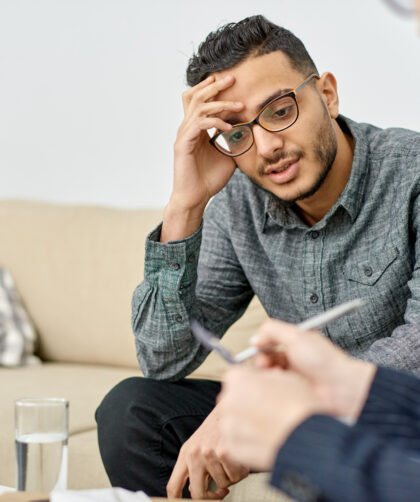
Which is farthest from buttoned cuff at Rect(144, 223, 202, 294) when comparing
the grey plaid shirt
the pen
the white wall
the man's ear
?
the white wall

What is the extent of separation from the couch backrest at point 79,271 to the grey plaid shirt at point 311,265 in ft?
2.30

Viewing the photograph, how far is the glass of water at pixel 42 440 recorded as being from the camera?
1.00 meters

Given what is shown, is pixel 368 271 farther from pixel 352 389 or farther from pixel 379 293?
pixel 352 389

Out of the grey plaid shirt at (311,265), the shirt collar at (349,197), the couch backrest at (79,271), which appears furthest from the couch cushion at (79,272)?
the shirt collar at (349,197)

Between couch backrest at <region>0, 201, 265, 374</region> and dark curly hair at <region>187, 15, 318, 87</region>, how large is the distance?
0.86 meters

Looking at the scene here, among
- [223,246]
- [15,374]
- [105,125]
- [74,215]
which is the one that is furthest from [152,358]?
[105,125]

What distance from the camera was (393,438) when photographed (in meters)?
0.73

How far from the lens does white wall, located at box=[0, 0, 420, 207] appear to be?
2312 mm

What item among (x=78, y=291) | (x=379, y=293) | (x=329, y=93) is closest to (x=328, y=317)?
(x=379, y=293)

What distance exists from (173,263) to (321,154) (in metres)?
0.40

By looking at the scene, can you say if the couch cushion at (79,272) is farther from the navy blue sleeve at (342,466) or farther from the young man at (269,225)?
the navy blue sleeve at (342,466)

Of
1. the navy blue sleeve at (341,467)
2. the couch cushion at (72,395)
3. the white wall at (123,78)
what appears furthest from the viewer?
the white wall at (123,78)

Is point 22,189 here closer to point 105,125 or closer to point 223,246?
point 105,125

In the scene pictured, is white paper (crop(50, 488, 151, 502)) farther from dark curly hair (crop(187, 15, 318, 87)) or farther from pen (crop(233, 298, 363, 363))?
dark curly hair (crop(187, 15, 318, 87))
